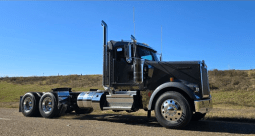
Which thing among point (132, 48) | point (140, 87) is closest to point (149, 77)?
point (140, 87)

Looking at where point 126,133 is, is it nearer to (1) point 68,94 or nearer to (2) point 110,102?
(2) point 110,102

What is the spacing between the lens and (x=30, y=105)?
33.7 feet

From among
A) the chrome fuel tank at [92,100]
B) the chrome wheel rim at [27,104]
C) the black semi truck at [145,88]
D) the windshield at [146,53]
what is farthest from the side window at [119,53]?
the chrome wheel rim at [27,104]

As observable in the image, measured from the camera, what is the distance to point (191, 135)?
5.80 m

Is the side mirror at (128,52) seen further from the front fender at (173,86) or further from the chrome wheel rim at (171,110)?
the chrome wheel rim at (171,110)

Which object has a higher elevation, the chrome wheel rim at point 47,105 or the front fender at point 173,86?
the front fender at point 173,86

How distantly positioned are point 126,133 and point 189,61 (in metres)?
3.22

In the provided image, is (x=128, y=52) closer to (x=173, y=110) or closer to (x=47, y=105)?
(x=173, y=110)

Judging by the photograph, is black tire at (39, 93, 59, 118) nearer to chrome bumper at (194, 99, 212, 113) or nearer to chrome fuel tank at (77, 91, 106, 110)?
chrome fuel tank at (77, 91, 106, 110)

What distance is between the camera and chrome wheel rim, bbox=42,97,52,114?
9.77 metres

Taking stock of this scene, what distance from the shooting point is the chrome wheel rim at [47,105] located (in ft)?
32.1

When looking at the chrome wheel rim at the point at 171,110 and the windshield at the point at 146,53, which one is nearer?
the chrome wheel rim at the point at 171,110

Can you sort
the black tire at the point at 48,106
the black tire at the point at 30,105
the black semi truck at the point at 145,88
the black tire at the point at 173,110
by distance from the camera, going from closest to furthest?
1. the black tire at the point at 173,110
2. the black semi truck at the point at 145,88
3. the black tire at the point at 48,106
4. the black tire at the point at 30,105

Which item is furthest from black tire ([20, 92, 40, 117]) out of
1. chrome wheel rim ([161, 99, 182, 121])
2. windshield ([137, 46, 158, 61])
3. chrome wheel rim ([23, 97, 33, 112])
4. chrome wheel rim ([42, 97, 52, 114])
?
chrome wheel rim ([161, 99, 182, 121])
